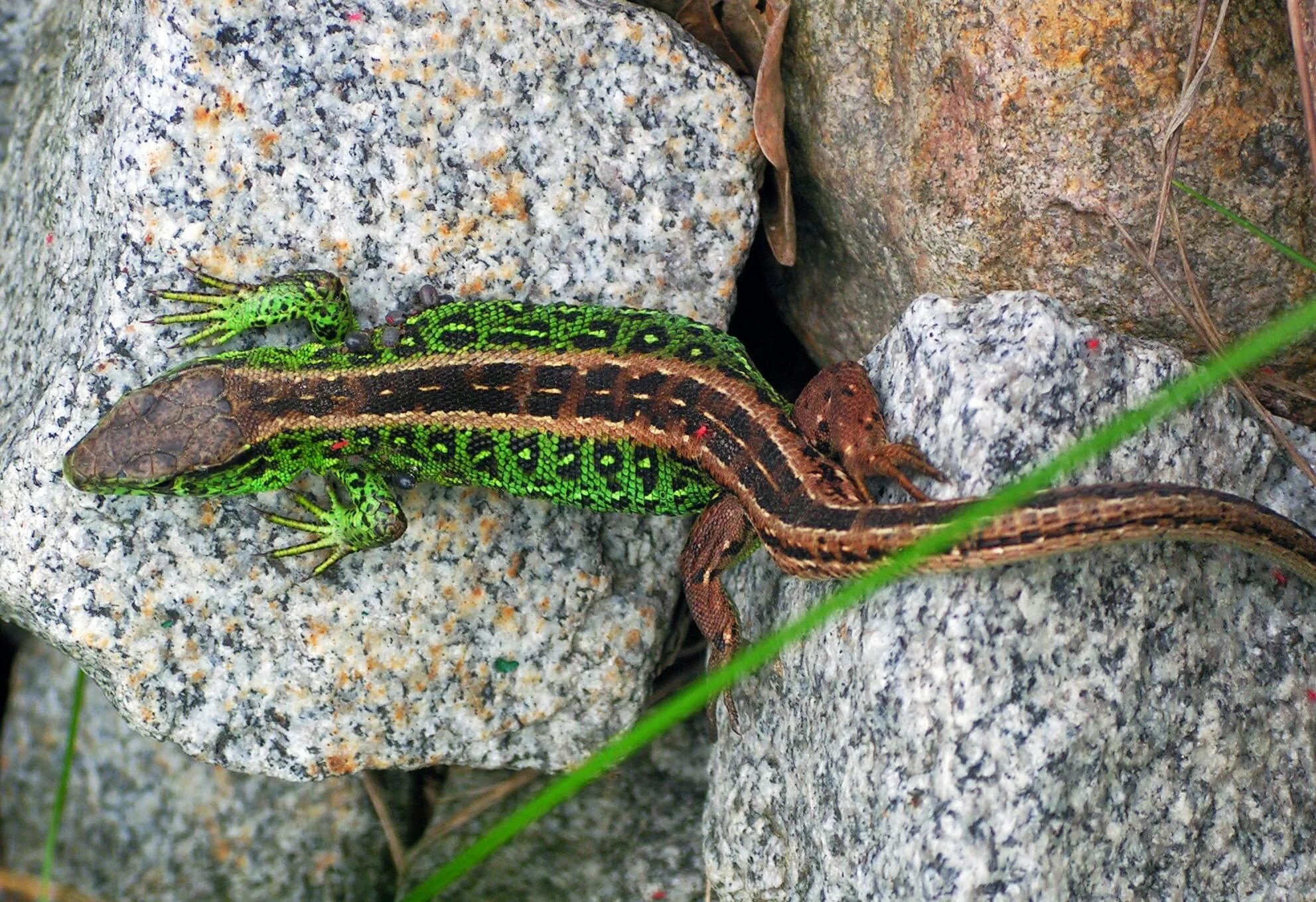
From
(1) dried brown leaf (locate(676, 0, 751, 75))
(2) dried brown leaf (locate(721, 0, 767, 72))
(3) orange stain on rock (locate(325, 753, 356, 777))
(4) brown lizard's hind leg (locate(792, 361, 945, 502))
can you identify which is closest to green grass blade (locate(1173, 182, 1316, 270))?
(4) brown lizard's hind leg (locate(792, 361, 945, 502))

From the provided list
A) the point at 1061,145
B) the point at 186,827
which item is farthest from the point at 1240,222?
the point at 186,827

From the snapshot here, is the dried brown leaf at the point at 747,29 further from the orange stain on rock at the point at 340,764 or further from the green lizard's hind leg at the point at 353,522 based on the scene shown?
the orange stain on rock at the point at 340,764

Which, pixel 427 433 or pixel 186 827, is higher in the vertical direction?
pixel 427 433

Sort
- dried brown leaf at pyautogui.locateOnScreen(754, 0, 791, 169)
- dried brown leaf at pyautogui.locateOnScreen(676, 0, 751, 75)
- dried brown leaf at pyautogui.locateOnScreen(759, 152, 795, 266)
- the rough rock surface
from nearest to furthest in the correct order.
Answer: the rough rock surface
dried brown leaf at pyautogui.locateOnScreen(754, 0, 791, 169)
dried brown leaf at pyautogui.locateOnScreen(759, 152, 795, 266)
dried brown leaf at pyautogui.locateOnScreen(676, 0, 751, 75)

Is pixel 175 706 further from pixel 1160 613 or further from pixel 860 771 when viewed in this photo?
pixel 1160 613

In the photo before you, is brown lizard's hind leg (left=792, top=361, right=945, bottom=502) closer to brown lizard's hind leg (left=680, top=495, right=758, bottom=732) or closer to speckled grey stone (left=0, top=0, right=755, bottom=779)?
brown lizard's hind leg (left=680, top=495, right=758, bottom=732)

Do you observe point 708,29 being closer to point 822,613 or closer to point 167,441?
point 167,441
